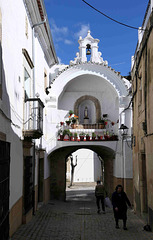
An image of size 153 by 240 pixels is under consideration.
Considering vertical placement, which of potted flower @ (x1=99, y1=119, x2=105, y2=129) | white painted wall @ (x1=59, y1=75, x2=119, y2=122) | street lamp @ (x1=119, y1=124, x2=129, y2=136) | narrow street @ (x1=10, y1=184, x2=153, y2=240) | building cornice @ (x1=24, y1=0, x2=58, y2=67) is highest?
building cornice @ (x1=24, y1=0, x2=58, y2=67)

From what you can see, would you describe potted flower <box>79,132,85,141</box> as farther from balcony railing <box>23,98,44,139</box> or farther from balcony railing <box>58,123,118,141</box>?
balcony railing <box>23,98,44,139</box>

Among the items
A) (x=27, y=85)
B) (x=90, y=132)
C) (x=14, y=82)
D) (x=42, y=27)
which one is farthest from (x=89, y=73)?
(x=14, y=82)

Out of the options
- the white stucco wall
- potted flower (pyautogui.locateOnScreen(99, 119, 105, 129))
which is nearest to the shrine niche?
potted flower (pyautogui.locateOnScreen(99, 119, 105, 129))

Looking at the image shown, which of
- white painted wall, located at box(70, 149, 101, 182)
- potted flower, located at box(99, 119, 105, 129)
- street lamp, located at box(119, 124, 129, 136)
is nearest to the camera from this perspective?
street lamp, located at box(119, 124, 129, 136)

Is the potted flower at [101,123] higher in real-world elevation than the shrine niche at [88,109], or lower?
lower

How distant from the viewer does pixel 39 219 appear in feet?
37.4

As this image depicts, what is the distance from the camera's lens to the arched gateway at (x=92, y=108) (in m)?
17.8

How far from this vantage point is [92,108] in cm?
2125

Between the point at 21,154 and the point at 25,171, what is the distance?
1.00 m

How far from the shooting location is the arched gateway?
1781cm

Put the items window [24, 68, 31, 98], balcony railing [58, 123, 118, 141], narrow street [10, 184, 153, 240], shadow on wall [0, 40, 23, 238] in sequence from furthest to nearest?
balcony railing [58, 123, 118, 141] < window [24, 68, 31, 98] < narrow street [10, 184, 153, 240] < shadow on wall [0, 40, 23, 238]

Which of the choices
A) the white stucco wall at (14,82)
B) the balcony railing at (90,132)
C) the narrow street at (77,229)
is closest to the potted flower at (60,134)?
the balcony railing at (90,132)

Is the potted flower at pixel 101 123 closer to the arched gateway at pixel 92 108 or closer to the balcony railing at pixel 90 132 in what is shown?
the balcony railing at pixel 90 132

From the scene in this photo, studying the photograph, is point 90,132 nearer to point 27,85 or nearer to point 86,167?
point 27,85
